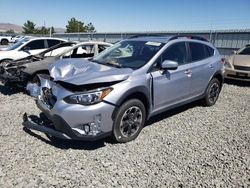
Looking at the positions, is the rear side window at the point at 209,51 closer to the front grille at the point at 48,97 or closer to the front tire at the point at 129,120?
the front tire at the point at 129,120

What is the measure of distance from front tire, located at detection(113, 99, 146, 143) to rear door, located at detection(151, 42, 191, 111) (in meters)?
0.41

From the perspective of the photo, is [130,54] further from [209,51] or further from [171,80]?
[209,51]

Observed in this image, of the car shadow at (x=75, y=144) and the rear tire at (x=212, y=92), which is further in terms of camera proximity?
the rear tire at (x=212, y=92)

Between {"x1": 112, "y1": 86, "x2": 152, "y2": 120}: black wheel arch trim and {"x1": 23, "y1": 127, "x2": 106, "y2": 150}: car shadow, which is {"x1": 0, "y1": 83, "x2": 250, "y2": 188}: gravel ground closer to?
{"x1": 23, "y1": 127, "x2": 106, "y2": 150}: car shadow

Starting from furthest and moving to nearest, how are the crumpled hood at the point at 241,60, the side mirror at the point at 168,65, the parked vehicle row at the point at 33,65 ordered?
the crumpled hood at the point at 241,60
the parked vehicle row at the point at 33,65
the side mirror at the point at 168,65

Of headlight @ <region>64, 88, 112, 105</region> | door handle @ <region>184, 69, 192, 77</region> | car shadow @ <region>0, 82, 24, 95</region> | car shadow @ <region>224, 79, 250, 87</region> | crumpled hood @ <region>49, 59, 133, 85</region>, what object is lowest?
car shadow @ <region>224, 79, 250, 87</region>

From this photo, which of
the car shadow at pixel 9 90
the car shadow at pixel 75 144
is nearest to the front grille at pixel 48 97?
the car shadow at pixel 75 144

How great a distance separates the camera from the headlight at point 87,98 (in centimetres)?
360

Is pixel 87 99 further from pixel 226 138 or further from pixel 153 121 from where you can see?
pixel 226 138

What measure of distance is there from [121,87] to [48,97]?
1.23m

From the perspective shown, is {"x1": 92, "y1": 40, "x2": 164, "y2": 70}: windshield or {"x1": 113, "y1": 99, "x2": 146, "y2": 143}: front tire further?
{"x1": 92, "y1": 40, "x2": 164, "y2": 70}: windshield

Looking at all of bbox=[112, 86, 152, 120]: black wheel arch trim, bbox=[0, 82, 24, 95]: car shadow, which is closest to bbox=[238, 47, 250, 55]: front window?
bbox=[112, 86, 152, 120]: black wheel arch trim

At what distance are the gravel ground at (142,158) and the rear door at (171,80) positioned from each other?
55cm

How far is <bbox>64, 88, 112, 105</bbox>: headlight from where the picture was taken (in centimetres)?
360
